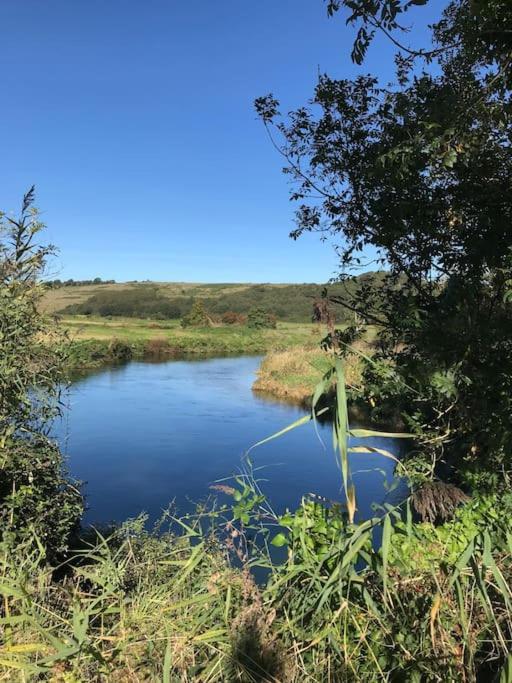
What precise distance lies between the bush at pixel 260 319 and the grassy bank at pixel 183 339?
1141mm

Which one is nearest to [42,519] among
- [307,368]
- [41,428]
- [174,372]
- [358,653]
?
[41,428]

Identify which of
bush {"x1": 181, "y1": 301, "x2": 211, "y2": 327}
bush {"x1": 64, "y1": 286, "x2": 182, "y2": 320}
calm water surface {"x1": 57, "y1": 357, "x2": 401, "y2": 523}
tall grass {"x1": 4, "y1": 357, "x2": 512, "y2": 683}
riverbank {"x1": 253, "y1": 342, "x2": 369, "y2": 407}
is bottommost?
calm water surface {"x1": 57, "y1": 357, "x2": 401, "y2": 523}

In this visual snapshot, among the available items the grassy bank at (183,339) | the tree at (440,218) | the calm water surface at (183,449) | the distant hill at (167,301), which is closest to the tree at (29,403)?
the calm water surface at (183,449)

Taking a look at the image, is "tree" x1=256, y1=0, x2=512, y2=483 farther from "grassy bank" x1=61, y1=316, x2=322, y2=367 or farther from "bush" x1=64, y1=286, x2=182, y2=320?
"bush" x1=64, y1=286, x2=182, y2=320

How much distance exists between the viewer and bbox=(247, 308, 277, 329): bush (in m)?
55.5

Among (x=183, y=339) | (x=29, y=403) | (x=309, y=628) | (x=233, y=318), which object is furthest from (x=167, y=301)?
(x=309, y=628)

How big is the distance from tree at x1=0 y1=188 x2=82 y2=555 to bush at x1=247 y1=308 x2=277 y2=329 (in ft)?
160

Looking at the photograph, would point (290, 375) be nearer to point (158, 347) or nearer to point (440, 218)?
point (158, 347)

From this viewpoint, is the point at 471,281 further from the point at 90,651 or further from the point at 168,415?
the point at 168,415

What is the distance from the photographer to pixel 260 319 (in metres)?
56.9

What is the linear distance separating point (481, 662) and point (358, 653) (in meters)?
0.41

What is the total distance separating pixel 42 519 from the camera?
5633mm

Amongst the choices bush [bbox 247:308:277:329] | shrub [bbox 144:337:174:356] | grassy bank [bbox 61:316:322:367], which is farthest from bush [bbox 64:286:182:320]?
shrub [bbox 144:337:174:356]

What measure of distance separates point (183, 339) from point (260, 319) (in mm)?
14874
